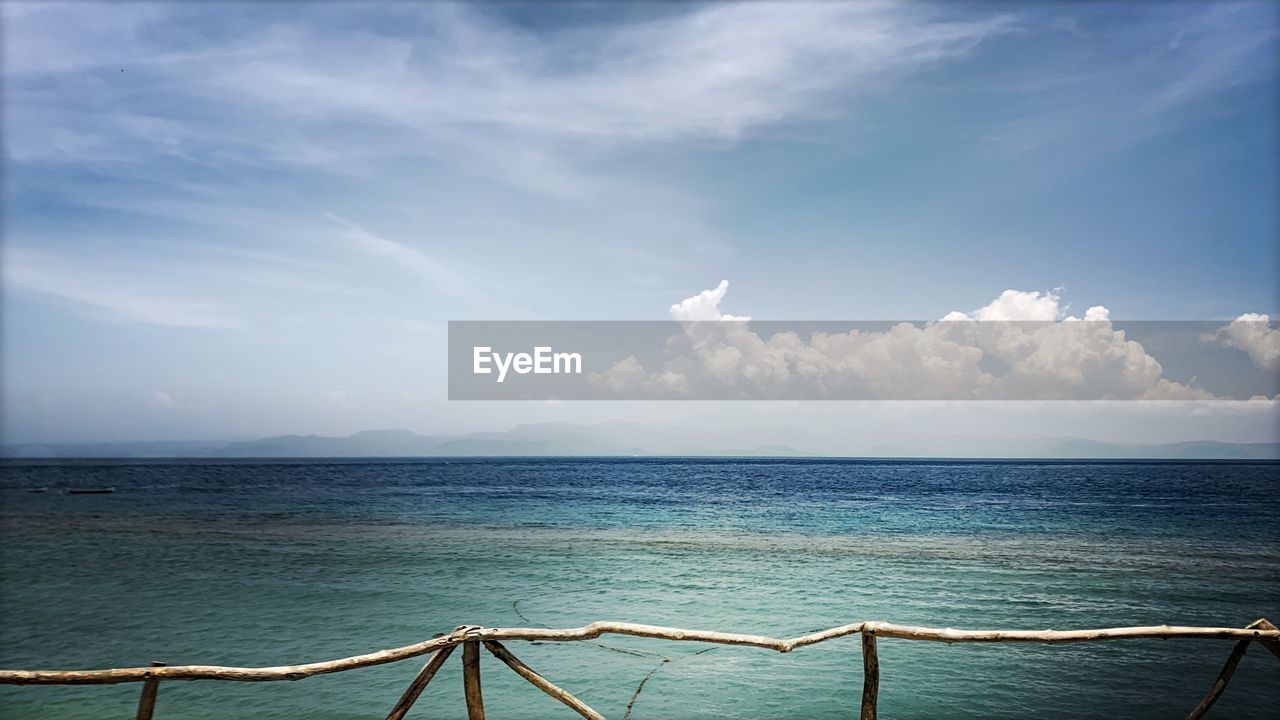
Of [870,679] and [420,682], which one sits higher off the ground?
[420,682]

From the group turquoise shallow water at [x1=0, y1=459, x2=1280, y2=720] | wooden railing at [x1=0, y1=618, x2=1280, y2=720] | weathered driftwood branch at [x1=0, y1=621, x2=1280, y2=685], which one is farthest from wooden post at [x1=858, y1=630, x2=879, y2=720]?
turquoise shallow water at [x1=0, y1=459, x2=1280, y2=720]

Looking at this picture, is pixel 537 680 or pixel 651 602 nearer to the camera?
pixel 537 680

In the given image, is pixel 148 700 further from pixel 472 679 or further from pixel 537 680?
pixel 537 680

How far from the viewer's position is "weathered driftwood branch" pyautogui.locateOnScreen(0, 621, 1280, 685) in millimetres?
4270

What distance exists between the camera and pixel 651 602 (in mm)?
12617

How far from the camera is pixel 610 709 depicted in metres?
7.68

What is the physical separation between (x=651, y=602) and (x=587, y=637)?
27.6 feet

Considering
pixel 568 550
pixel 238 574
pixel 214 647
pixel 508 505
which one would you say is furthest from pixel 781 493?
pixel 214 647

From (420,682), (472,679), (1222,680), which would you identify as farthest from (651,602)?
(1222,680)

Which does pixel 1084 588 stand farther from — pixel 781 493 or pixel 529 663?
pixel 781 493

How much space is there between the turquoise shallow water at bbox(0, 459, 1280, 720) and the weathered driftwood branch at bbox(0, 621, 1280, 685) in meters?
1.44

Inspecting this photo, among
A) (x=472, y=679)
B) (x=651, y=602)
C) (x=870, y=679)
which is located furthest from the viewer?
(x=651, y=602)

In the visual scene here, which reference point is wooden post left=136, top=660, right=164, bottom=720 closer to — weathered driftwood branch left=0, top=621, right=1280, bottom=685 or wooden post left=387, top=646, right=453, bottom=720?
weathered driftwood branch left=0, top=621, right=1280, bottom=685

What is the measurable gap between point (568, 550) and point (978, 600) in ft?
36.7
